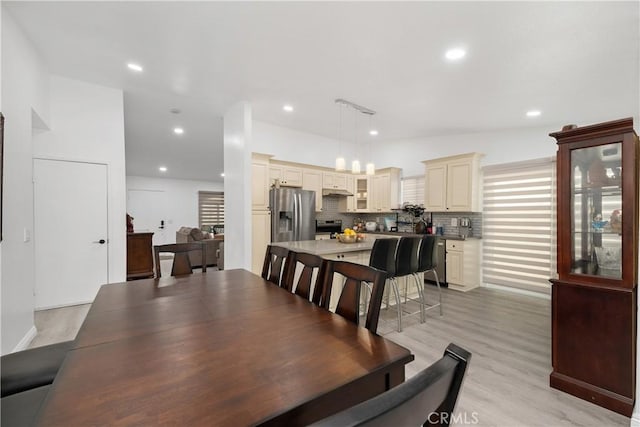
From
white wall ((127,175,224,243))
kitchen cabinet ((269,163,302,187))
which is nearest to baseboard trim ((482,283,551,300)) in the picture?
kitchen cabinet ((269,163,302,187))

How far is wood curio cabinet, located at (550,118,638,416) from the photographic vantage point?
5.85ft

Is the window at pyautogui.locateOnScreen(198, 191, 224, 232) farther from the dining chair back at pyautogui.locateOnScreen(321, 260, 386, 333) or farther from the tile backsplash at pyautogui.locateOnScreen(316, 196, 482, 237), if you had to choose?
the dining chair back at pyautogui.locateOnScreen(321, 260, 386, 333)

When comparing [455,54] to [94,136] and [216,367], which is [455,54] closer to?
[216,367]

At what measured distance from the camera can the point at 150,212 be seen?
9.89 metres

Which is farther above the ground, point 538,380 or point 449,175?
point 449,175

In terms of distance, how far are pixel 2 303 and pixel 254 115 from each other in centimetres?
381

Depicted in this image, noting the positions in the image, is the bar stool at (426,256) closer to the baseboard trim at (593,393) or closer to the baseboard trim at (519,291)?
the baseboard trim at (593,393)

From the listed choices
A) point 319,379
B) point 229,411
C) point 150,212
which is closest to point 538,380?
point 319,379

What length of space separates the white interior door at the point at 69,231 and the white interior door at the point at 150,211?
640cm

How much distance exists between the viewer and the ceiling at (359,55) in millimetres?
2248

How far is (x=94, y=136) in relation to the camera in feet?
12.2

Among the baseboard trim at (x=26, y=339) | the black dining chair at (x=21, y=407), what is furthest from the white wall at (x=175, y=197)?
the black dining chair at (x=21, y=407)

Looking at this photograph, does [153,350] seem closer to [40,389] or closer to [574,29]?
[40,389]

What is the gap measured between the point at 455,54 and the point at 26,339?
199 inches
